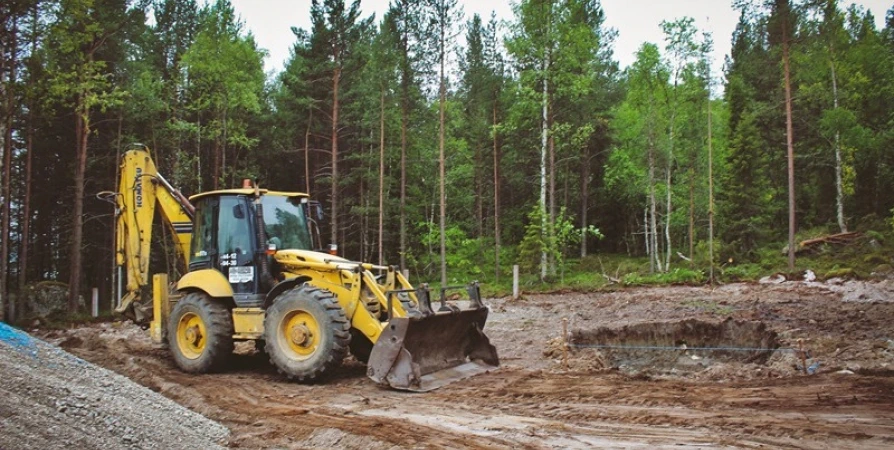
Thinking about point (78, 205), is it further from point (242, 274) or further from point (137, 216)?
point (242, 274)

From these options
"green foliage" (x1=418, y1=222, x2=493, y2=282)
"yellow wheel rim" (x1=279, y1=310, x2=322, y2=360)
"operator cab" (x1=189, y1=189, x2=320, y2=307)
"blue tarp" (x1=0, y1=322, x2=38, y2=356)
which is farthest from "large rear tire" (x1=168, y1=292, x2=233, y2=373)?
"green foliage" (x1=418, y1=222, x2=493, y2=282)

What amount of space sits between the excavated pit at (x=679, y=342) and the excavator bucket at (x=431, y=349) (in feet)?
9.31

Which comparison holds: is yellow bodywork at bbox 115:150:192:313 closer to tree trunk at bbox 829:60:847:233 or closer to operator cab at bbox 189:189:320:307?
operator cab at bbox 189:189:320:307

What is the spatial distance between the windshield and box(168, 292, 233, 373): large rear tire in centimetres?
131

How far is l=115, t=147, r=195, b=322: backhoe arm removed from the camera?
10.4 m

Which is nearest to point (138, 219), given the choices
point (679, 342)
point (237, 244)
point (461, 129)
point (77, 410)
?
point (237, 244)

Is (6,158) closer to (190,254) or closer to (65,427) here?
(190,254)

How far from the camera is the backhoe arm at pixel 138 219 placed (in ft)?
34.1

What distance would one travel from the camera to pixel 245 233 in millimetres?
9234

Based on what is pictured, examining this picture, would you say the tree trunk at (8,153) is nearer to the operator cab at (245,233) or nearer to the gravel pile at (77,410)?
the operator cab at (245,233)

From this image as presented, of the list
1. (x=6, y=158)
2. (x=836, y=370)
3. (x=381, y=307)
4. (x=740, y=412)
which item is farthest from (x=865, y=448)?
(x=6, y=158)

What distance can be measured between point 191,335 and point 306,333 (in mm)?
2244

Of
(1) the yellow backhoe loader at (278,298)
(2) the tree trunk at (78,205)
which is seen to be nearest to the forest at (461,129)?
(2) the tree trunk at (78,205)

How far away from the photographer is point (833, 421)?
19.2ft
